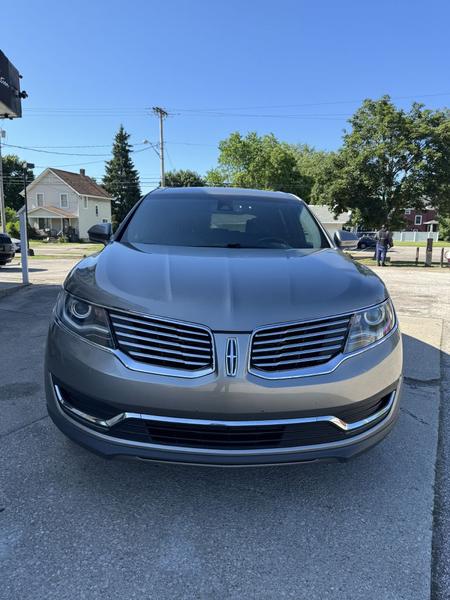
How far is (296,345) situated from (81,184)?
173 ft

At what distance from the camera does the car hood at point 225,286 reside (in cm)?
213

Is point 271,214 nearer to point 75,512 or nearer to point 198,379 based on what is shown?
point 198,379

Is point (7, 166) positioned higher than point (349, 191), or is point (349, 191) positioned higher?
point (7, 166)

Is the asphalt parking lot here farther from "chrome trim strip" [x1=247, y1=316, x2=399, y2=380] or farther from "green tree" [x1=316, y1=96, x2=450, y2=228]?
"green tree" [x1=316, y1=96, x2=450, y2=228]

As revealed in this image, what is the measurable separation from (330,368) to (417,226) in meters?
75.5

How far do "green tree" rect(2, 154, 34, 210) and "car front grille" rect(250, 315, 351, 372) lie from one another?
6119cm

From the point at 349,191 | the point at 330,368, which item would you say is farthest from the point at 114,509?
the point at 349,191

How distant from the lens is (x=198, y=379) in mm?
2006

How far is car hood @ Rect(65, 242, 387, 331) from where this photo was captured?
2.13 meters

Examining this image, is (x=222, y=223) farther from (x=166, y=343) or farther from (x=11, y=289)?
(x=11, y=289)

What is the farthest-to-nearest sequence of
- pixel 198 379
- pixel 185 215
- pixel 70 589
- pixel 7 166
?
pixel 7 166, pixel 185 215, pixel 198 379, pixel 70 589

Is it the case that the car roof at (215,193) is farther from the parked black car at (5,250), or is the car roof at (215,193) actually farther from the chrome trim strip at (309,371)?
the parked black car at (5,250)

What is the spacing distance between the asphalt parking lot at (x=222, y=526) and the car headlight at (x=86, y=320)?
26.1 inches

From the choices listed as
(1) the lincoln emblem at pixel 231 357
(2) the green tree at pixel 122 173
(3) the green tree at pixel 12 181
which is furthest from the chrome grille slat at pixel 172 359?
(3) the green tree at pixel 12 181
